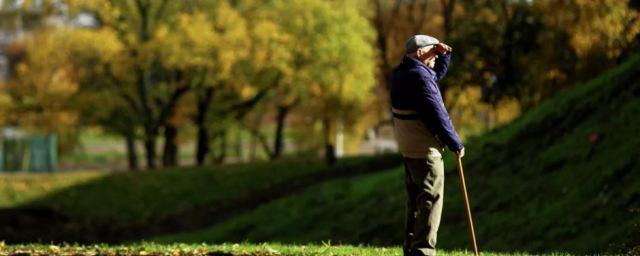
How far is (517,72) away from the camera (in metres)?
38.5

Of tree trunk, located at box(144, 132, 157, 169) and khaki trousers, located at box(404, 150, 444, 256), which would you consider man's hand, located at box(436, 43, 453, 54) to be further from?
tree trunk, located at box(144, 132, 157, 169)

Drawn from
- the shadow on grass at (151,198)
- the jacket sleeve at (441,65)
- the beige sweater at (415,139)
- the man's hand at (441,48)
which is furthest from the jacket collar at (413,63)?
the shadow on grass at (151,198)

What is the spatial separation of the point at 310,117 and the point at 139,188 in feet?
37.1

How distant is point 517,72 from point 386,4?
20.2m

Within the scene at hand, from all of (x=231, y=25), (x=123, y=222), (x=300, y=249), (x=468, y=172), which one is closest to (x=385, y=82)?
(x=231, y=25)

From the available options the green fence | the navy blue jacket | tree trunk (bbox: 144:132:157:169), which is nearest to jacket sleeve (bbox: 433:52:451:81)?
the navy blue jacket

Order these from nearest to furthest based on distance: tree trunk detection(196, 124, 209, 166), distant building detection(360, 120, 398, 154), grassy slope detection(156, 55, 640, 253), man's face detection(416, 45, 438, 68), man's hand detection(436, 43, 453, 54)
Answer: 1. man's face detection(416, 45, 438, 68)
2. man's hand detection(436, 43, 453, 54)
3. grassy slope detection(156, 55, 640, 253)
4. tree trunk detection(196, 124, 209, 166)
5. distant building detection(360, 120, 398, 154)

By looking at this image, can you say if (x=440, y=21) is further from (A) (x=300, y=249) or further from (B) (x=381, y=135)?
(A) (x=300, y=249)

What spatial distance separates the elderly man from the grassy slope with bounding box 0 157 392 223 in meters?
26.3

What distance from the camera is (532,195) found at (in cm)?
2483

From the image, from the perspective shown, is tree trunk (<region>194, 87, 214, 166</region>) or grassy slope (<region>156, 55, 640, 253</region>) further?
tree trunk (<region>194, 87, 214, 166</region>)

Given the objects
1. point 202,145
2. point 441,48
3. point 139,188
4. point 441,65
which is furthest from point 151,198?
point 441,48

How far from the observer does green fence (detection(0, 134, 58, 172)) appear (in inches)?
1730

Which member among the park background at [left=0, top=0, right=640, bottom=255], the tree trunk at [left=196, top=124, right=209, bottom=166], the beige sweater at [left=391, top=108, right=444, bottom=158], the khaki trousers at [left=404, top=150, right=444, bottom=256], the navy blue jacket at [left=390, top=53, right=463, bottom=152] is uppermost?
the navy blue jacket at [left=390, top=53, right=463, bottom=152]
